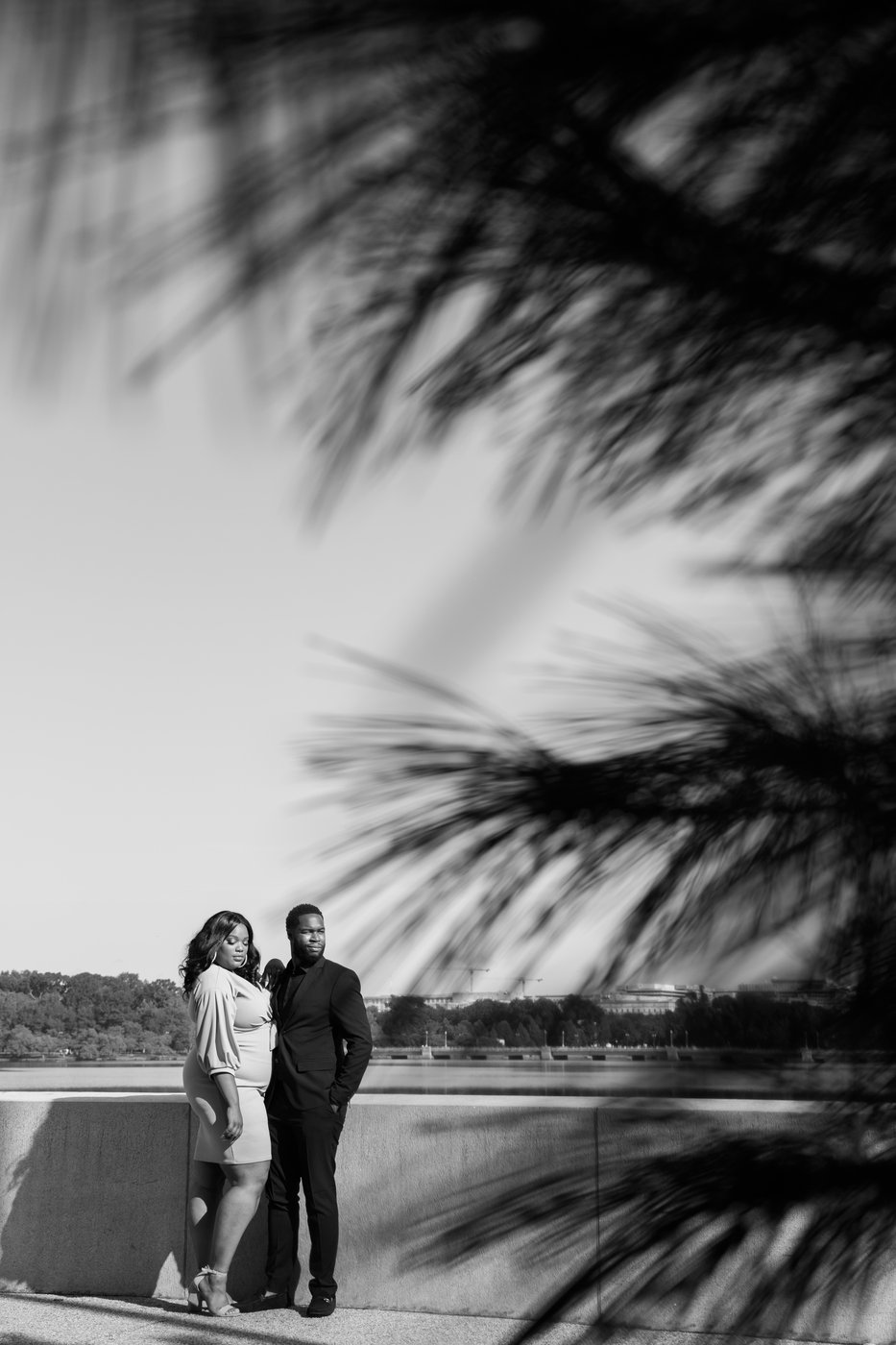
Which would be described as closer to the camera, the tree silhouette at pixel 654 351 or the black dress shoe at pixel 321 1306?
the tree silhouette at pixel 654 351

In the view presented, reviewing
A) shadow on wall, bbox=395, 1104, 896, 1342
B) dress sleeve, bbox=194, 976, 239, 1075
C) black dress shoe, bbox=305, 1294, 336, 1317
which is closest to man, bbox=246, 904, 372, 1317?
black dress shoe, bbox=305, 1294, 336, 1317

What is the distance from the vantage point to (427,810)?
1.21m

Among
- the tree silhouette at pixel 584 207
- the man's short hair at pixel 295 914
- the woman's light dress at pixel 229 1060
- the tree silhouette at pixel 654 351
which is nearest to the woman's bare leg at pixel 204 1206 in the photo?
the woman's light dress at pixel 229 1060

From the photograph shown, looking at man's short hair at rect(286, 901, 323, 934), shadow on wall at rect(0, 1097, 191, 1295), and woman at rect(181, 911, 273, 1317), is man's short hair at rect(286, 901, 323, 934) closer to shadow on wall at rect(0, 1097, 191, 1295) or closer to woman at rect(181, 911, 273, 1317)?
woman at rect(181, 911, 273, 1317)

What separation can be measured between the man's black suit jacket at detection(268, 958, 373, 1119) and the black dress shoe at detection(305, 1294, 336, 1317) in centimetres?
76

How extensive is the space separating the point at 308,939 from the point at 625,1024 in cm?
414

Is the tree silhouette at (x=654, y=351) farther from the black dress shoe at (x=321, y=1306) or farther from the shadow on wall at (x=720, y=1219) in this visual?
the black dress shoe at (x=321, y=1306)

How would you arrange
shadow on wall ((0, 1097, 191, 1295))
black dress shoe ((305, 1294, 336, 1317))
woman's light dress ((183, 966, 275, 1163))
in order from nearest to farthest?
black dress shoe ((305, 1294, 336, 1317)) < woman's light dress ((183, 966, 275, 1163)) < shadow on wall ((0, 1097, 191, 1295))

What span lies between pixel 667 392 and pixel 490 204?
0.24m

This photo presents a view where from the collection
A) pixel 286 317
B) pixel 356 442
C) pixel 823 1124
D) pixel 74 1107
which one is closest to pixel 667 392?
pixel 356 442

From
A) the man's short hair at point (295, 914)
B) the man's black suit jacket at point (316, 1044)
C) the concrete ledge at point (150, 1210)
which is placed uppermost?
the man's short hair at point (295, 914)

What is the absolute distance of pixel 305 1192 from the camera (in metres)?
5.63

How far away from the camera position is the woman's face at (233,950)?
5844 millimetres

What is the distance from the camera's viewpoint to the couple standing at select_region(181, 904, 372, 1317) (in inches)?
223
